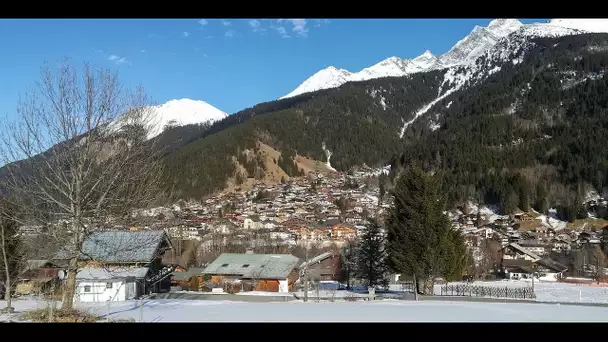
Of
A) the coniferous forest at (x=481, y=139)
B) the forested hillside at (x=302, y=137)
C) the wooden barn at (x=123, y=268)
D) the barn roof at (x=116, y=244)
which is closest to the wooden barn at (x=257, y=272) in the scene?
the wooden barn at (x=123, y=268)

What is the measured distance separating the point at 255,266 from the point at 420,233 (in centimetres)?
1406

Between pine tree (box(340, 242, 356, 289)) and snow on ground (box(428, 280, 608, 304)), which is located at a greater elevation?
pine tree (box(340, 242, 356, 289))

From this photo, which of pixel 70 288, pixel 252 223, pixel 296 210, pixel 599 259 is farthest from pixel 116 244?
pixel 296 210

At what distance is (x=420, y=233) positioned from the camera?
24922mm

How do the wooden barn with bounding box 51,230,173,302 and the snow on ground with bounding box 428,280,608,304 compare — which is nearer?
the wooden barn with bounding box 51,230,173,302

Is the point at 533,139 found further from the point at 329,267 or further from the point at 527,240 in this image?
the point at 329,267

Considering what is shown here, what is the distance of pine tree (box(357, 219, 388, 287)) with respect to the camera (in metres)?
30.9

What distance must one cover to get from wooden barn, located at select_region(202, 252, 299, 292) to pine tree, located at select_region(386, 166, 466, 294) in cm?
957

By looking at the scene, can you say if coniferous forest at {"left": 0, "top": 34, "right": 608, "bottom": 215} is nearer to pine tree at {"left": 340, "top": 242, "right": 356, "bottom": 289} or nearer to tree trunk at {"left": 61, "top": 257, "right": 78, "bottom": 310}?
pine tree at {"left": 340, "top": 242, "right": 356, "bottom": 289}

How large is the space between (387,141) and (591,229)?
9485 centimetres

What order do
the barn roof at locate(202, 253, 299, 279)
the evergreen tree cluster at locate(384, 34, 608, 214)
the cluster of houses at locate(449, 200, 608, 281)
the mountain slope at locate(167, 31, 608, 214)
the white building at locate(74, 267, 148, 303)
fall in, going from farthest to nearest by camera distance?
1. the mountain slope at locate(167, 31, 608, 214)
2. the evergreen tree cluster at locate(384, 34, 608, 214)
3. the cluster of houses at locate(449, 200, 608, 281)
4. the barn roof at locate(202, 253, 299, 279)
5. the white building at locate(74, 267, 148, 303)

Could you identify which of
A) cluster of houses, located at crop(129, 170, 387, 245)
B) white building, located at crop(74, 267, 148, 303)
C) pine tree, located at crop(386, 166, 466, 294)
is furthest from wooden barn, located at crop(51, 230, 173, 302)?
cluster of houses, located at crop(129, 170, 387, 245)
